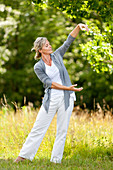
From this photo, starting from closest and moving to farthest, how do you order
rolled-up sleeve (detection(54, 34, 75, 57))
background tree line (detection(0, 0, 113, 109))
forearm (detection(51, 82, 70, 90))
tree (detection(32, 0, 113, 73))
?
forearm (detection(51, 82, 70, 90)), rolled-up sleeve (detection(54, 34, 75, 57)), tree (detection(32, 0, 113, 73)), background tree line (detection(0, 0, 113, 109))

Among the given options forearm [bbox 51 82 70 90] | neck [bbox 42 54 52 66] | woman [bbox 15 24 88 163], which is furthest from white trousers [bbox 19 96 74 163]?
neck [bbox 42 54 52 66]

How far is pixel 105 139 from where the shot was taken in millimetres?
6152

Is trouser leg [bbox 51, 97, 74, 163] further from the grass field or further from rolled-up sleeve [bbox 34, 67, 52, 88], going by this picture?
rolled-up sleeve [bbox 34, 67, 52, 88]

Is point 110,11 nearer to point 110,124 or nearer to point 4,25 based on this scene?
point 110,124

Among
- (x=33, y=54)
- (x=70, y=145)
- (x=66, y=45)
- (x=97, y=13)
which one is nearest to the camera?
(x=66, y=45)

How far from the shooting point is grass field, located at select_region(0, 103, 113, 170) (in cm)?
498

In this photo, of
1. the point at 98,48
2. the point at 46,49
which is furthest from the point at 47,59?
the point at 98,48

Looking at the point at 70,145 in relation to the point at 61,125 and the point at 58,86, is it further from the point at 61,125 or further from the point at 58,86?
the point at 58,86

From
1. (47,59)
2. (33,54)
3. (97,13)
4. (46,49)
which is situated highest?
(97,13)

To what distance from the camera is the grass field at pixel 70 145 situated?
16.3 feet

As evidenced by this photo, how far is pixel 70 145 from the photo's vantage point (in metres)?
6.06

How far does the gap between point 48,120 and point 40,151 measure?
1.34m

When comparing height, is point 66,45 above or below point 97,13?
below

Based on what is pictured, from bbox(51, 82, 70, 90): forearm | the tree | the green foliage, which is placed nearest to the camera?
bbox(51, 82, 70, 90): forearm
